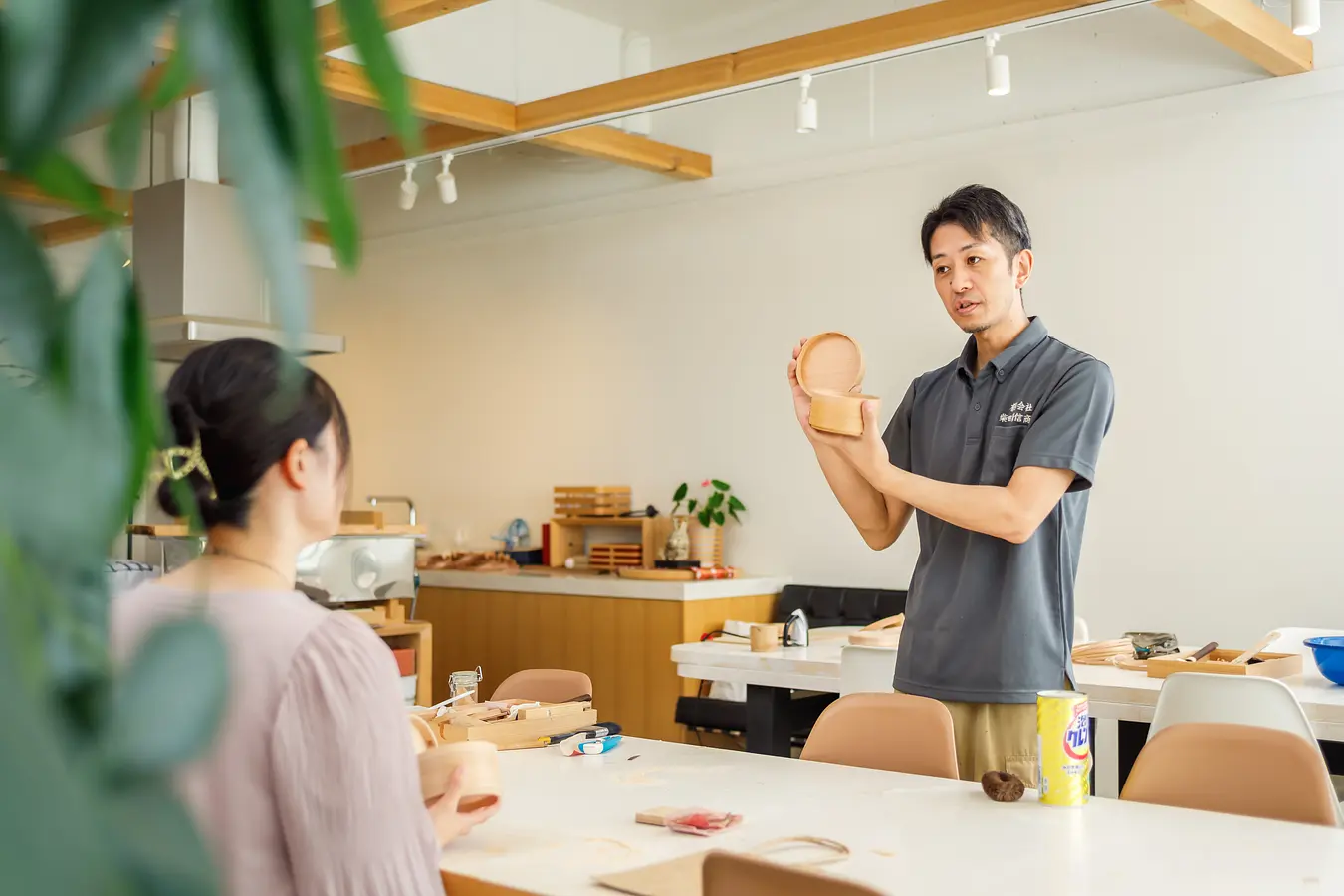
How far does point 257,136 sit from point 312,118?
15 mm

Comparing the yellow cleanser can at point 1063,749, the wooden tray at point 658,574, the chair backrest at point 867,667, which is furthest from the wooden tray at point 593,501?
the yellow cleanser can at point 1063,749

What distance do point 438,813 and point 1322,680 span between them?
2.67 m

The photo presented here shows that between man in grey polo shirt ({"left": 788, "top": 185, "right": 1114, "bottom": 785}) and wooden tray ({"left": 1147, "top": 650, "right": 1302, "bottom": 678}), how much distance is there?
1.04 metres

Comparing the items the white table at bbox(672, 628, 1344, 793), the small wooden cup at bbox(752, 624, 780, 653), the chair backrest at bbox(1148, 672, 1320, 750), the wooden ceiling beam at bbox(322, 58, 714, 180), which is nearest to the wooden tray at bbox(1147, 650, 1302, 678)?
the white table at bbox(672, 628, 1344, 793)

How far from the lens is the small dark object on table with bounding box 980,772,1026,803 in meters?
2.01

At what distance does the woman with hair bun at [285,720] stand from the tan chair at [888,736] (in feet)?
4.07

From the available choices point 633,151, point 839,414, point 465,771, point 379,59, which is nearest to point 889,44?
point 633,151

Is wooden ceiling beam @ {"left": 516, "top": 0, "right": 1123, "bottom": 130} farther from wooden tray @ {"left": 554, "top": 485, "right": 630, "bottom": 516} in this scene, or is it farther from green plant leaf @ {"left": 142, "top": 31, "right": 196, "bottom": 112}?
green plant leaf @ {"left": 142, "top": 31, "right": 196, "bottom": 112}

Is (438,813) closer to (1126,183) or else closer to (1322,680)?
(1322,680)

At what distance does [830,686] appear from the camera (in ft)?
13.1

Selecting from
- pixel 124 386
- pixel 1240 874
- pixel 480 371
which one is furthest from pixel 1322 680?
pixel 480 371

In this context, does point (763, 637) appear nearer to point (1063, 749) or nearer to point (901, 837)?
point (1063, 749)

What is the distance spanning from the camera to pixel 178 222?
5539 mm

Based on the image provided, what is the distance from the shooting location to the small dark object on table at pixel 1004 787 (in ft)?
6.60
